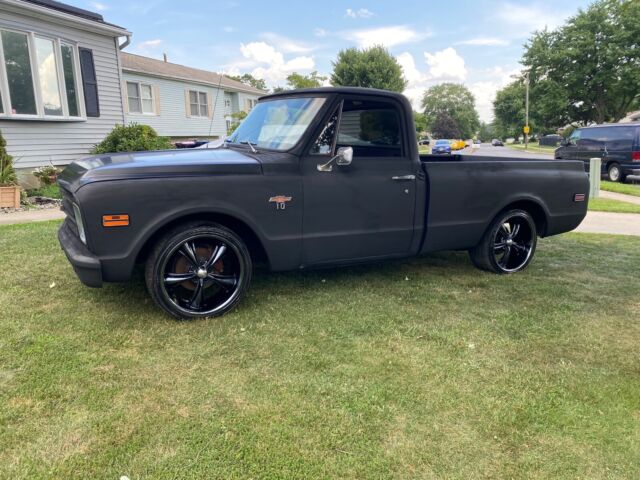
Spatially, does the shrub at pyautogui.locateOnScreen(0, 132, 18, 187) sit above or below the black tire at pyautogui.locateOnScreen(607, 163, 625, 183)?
above

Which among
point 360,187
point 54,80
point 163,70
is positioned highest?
point 163,70

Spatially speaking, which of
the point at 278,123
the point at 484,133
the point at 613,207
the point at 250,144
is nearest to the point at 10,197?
the point at 250,144

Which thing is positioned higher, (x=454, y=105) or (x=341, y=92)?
(x=454, y=105)

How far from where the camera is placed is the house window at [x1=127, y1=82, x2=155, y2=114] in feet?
69.6

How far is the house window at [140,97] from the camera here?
21203 millimetres

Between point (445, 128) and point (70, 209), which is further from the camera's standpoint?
point (445, 128)

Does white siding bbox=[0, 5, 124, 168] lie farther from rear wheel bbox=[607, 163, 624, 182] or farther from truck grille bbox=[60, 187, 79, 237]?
rear wheel bbox=[607, 163, 624, 182]

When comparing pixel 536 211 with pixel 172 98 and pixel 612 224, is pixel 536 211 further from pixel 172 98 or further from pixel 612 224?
pixel 172 98

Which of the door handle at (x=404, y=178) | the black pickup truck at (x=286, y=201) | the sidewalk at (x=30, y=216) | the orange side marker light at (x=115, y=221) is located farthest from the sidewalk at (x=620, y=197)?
the sidewalk at (x=30, y=216)

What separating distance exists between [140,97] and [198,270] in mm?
20517

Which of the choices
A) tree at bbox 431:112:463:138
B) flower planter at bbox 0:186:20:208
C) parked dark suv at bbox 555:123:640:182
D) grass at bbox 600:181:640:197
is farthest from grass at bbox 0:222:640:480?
tree at bbox 431:112:463:138

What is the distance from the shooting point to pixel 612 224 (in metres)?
8.34

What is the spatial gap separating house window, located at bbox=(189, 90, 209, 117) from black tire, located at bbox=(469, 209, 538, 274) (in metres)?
22.9

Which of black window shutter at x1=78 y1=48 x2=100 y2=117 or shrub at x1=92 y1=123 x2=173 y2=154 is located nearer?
shrub at x1=92 y1=123 x2=173 y2=154
